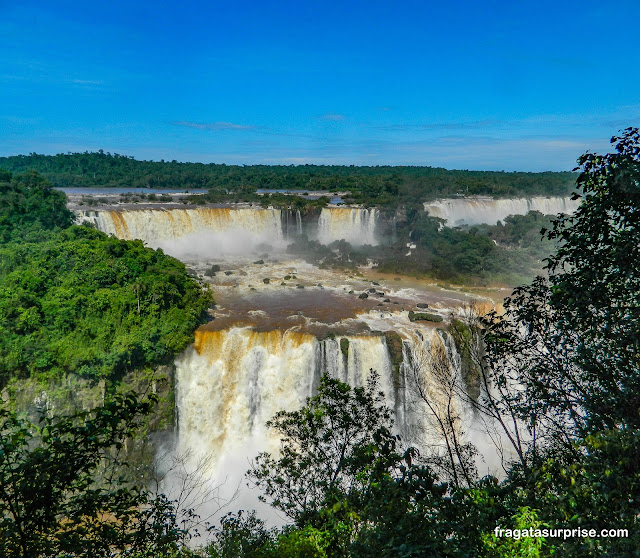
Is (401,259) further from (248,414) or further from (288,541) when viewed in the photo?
(288,541)

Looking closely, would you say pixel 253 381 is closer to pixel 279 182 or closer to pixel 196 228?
pixel 196 228

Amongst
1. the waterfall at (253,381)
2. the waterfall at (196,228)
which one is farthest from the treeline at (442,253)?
the waterfall at (253,381)

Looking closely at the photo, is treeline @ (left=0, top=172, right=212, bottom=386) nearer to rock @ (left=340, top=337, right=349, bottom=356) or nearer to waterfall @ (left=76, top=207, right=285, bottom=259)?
rock @ (left=340, top=337, right=349, bottom=356)

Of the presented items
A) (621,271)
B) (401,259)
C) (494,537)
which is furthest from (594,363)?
(401,259)

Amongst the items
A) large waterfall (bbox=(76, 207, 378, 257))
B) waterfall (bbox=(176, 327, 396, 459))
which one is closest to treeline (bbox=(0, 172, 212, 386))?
waterfall (bbox=(176, 327, 396, 459))

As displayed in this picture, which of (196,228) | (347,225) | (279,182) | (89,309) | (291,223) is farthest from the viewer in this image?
(279,182)

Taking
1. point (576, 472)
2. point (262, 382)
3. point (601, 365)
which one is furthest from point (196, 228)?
point (576, 472)
